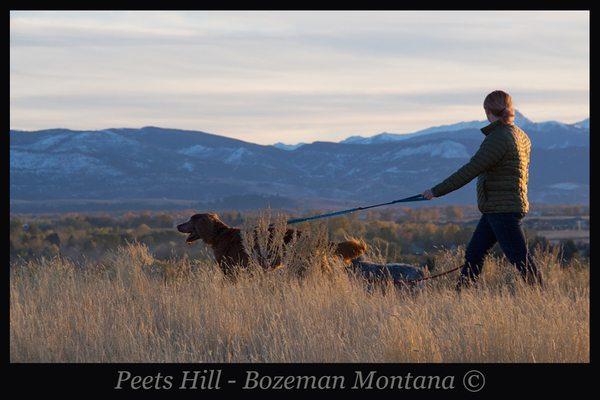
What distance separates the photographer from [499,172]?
8.37 m

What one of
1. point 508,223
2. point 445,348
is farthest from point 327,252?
point 445,348

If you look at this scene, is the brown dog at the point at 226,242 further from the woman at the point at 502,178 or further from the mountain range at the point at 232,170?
the mountain range at the point at 232,170

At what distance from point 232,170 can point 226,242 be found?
106m

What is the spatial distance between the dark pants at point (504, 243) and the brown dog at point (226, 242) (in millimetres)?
1968

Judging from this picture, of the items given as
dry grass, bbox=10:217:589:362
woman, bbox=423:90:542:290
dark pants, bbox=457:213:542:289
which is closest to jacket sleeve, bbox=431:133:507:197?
woman, bbox=423:90:542:290

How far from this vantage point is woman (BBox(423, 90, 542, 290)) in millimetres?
8295

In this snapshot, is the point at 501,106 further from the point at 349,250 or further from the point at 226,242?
the point at 226,242

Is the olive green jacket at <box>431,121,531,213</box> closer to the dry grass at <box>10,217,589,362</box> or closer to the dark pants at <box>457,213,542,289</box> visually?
the dark pants at <box>457,213,542,289</box>

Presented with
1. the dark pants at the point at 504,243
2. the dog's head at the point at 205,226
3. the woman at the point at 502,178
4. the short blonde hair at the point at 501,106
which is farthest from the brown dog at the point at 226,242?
the short blonde hair at the point at 501,106

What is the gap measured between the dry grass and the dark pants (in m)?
0.20

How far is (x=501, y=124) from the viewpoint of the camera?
27.7 feet

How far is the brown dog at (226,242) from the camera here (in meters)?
10.3

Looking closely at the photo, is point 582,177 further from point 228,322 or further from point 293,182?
point 228,322
